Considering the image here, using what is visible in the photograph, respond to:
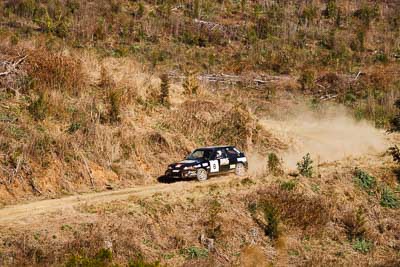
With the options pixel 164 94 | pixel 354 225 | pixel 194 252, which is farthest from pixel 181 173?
pixel 164 94

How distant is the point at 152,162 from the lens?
23156 millimetres

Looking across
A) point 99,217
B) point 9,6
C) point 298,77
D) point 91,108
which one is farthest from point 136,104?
point 9,6

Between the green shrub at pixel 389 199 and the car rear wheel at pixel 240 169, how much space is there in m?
5.58

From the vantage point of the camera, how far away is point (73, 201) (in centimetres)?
1803

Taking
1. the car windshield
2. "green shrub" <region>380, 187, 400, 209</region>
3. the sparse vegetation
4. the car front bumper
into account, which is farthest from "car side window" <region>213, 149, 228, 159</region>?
"green shrub" <region>380, 187, 400, 209</region>

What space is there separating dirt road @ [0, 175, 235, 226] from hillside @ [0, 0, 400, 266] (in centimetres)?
8

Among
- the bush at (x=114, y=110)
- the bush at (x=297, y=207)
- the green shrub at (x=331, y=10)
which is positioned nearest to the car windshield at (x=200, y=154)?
the bush at (x=297, y=207)

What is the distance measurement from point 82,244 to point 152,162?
8.54 m

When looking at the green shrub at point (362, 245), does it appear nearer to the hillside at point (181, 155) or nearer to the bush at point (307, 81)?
the hillside at point (181, 155)

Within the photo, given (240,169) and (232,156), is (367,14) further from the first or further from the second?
(232,156)

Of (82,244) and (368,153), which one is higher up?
(82,244)

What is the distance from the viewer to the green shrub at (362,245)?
745 inches

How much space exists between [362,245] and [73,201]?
980 centimetres

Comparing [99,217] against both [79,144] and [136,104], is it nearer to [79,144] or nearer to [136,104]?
[79,144]
